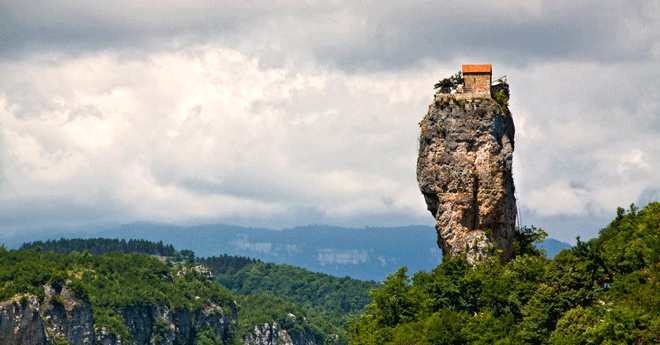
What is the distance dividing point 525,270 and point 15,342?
324 ft

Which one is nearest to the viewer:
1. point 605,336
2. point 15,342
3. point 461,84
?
point 605,336

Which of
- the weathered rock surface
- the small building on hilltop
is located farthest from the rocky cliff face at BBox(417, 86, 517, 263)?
the weathered rock surface

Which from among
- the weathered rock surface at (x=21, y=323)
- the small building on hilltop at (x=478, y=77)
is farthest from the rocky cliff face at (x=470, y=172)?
the weathered rock surface at (x=21, y=323)

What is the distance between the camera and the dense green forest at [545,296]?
3799 inches

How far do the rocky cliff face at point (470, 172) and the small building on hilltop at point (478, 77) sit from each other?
1.10 m

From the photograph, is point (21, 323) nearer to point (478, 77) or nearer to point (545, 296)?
point (478, 77)

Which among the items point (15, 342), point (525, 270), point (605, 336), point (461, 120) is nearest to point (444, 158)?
point (461, 120)

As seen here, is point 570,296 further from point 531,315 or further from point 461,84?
point 461,84

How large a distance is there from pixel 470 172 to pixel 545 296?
11.4 m

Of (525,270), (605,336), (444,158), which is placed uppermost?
(444,158)

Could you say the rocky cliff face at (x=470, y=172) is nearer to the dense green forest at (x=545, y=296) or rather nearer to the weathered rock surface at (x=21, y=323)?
the dense green forest at (x=545, y=296)

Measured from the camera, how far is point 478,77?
10775cm

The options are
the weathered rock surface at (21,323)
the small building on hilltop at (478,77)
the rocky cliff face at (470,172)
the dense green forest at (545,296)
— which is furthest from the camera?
the weathered rock surface at (21,323)

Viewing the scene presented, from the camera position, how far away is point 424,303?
362ft
